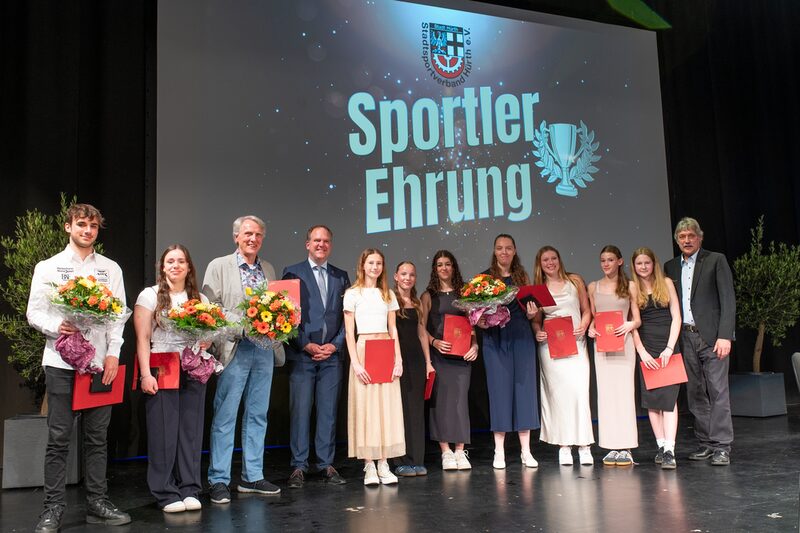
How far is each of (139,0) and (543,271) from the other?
399cm

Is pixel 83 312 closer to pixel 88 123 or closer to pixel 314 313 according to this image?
pixel 314 313

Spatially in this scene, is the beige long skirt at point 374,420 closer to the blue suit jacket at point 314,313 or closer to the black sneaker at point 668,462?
the blue suit jacket at point 314,313

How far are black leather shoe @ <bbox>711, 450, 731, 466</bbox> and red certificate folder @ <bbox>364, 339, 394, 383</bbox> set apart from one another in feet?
7.31

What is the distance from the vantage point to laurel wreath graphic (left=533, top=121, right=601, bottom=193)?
6.63m

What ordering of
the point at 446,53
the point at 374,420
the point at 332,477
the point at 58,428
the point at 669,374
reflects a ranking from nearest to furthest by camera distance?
the point at 58,428, the point at 374,420, the point at 332,477, the point at 669,374, the point at 446,53

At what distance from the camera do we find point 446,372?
4574 mm

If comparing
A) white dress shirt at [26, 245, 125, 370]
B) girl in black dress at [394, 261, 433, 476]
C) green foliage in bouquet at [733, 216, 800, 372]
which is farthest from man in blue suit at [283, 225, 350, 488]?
green foliage in bouquet at [733, 216, 800, 372]

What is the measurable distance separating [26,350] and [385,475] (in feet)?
8.52

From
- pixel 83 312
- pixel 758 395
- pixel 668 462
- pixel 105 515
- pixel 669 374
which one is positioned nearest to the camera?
pixel 83 312

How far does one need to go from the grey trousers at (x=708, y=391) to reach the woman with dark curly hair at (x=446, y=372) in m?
1.51

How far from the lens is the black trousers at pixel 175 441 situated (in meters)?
3.56

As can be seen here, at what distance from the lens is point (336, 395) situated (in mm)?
4359

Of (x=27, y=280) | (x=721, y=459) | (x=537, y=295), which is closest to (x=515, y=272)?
(x=537, y=295)

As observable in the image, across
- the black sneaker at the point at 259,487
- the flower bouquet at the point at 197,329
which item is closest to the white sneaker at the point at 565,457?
the black sneaker at the point at 259,487
